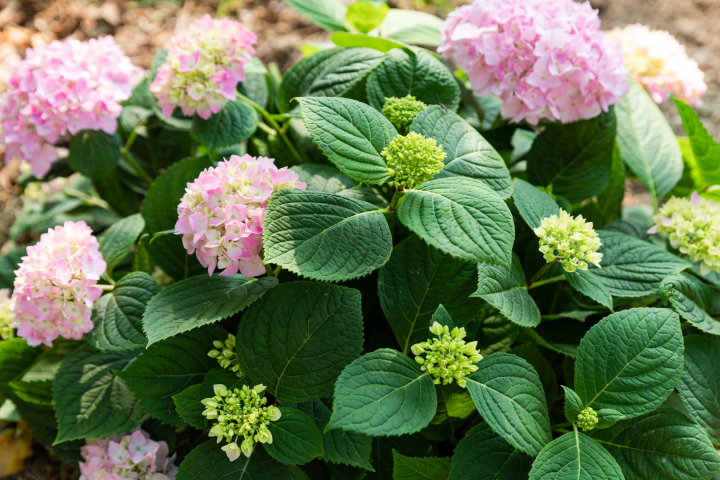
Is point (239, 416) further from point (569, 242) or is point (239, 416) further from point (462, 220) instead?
point (569, 242)

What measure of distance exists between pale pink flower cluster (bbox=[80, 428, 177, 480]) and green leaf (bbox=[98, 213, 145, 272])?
50 cm

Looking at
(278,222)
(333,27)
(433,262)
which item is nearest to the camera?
(278,222)

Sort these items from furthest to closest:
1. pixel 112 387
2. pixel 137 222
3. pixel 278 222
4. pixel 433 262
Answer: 1. pixel 137 222
2. pixel 112 387
3. pixel 433 262
4. pixel 278 222

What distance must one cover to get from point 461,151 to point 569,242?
0.35 m

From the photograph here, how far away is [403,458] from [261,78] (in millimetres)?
1347

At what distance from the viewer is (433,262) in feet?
4.24

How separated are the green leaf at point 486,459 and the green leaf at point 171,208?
2.97 ft

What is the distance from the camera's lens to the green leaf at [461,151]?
1.27 meters

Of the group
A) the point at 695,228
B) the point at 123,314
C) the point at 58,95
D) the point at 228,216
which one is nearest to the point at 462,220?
the point at 228,216

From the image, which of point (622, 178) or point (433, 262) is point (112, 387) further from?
point (622, 178)

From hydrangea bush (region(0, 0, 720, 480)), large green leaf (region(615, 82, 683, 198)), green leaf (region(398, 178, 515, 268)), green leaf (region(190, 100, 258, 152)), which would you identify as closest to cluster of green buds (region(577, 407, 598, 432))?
hydrangea bush (region(0, 0, 720, 480))

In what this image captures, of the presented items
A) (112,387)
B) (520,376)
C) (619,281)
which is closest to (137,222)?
(112,387)

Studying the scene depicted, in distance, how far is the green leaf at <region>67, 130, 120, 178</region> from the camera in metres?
1.75

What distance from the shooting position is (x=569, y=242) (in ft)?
3.92
